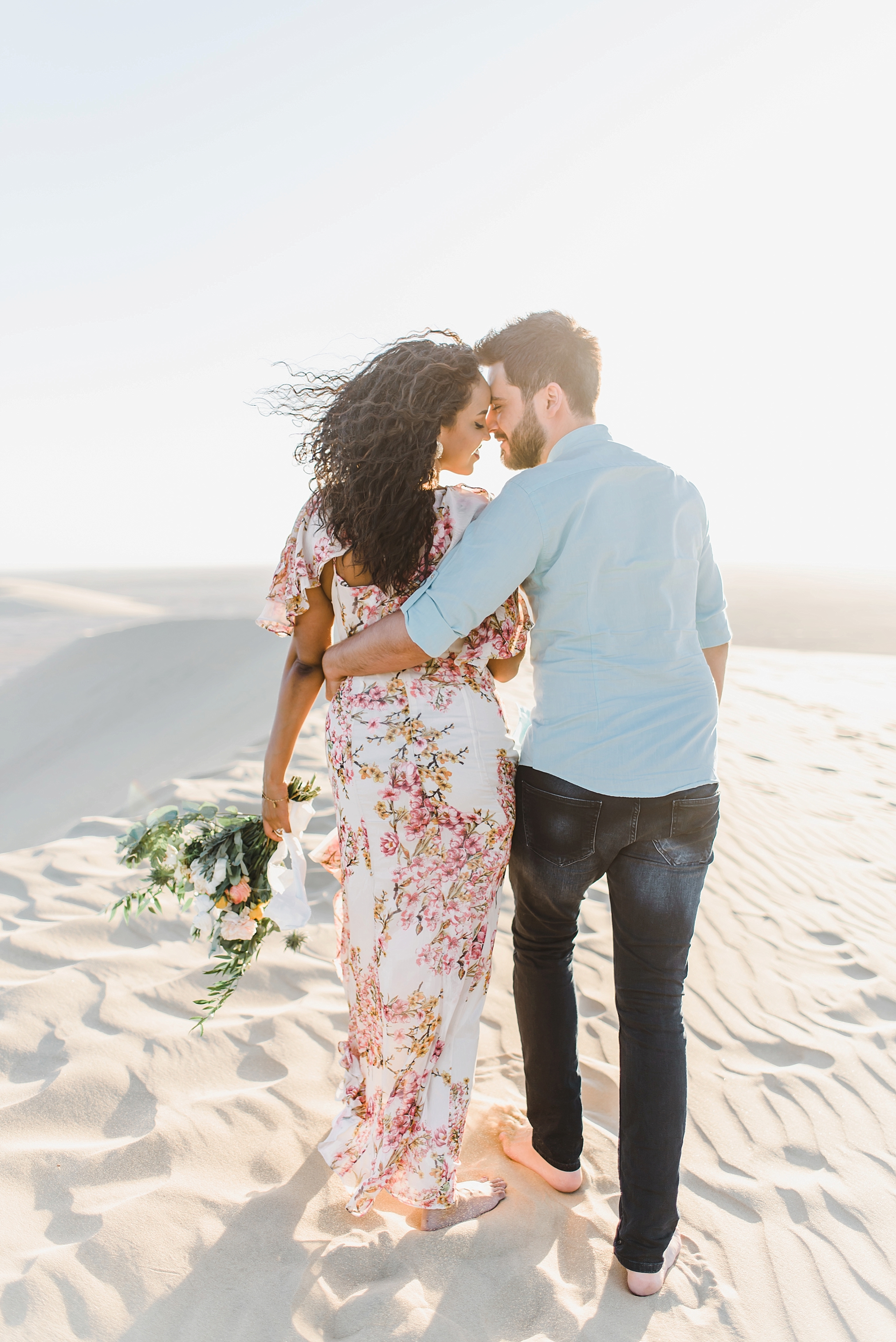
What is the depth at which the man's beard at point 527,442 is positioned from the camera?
213cm

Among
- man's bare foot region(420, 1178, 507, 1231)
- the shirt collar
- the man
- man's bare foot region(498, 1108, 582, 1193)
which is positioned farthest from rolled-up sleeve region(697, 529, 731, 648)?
man's bare foot region(420, 1178, 507, 1231)

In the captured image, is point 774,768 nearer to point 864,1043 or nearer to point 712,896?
point 712,896

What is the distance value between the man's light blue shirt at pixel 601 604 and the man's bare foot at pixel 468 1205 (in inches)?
51.7

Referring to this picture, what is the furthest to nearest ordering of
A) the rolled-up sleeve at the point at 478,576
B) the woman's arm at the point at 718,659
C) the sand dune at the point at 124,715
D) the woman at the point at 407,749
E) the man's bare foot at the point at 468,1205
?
the sand dune at the point at 124,715 < the woman's arm at the point at 718,659 < the man's bare foot at the point at 468,1205 < the woman at the point at 407,749 < the rolled-up sleeve at the point at 478,576

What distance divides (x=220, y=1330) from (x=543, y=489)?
84.0 inches

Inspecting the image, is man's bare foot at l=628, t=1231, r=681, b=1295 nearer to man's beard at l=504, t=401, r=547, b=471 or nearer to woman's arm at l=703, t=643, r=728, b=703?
woman's arm at l=703, t=643, r=728, b=703

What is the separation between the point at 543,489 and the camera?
1.90 meters

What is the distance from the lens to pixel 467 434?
209 centimetres

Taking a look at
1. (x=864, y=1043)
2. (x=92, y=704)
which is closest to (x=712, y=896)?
(x=864, y=1043)

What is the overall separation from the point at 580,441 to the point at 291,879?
1.52 meters

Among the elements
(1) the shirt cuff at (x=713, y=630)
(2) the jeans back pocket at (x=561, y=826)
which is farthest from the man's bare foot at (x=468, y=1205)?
(1) the shirt cuff at (x=713, y=630)

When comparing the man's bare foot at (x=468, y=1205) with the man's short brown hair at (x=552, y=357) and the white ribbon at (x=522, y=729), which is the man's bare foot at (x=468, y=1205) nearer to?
the white ribbon at (x=522, y=729)

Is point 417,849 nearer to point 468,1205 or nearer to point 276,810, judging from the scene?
point 276,810

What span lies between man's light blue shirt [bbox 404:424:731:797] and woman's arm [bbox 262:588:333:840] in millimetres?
407
